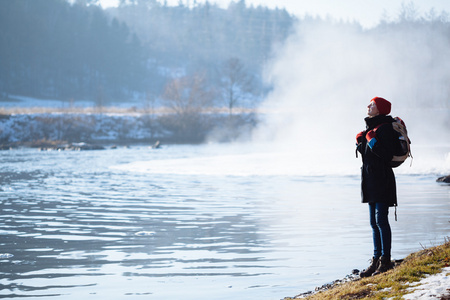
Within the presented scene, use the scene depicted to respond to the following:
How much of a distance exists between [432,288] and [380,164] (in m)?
1.98

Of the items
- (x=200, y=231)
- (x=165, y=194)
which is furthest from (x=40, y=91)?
(x=200, y=231)

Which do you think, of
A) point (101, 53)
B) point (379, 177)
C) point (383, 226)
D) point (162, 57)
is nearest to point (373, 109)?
point (379, 177)

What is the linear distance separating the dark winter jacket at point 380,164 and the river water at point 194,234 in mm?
1582

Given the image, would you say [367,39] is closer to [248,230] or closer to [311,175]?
[311,175]

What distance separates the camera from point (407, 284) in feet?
21.6

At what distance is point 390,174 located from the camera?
780 cm

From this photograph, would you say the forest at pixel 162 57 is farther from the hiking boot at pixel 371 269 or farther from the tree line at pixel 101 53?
the hiking boot at pixel 371 269

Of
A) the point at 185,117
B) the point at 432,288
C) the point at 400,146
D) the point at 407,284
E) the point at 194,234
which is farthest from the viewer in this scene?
the point at 185,117

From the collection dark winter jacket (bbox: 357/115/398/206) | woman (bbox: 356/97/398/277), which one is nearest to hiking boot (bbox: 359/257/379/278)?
woman (bbox: 356/97/398/277)

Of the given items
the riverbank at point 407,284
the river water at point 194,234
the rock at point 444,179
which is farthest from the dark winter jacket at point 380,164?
the rock at point 444,179

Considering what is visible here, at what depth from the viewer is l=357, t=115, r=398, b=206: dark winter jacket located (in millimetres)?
7566

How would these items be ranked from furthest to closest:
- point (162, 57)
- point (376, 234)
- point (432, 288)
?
point (162, 57), point (376, 234), point (432, 288)

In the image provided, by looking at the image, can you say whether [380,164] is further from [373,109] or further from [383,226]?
[383,226]

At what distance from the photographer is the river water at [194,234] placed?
338 inches
